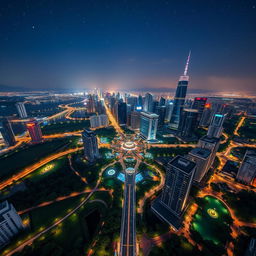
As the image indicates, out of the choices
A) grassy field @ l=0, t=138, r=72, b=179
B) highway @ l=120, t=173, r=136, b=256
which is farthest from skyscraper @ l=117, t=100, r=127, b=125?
highway @ l=120, t=173, r=136, b=256

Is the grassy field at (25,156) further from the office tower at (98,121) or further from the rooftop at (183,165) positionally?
the rooftop at (183,165)

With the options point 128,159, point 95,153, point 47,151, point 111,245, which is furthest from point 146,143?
point 47,151

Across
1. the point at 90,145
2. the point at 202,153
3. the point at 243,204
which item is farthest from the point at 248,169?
the point at 90,145

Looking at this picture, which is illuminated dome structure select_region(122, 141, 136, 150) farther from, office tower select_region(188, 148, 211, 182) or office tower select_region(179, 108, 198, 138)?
office tower select_region(179, 108, 198, 138)

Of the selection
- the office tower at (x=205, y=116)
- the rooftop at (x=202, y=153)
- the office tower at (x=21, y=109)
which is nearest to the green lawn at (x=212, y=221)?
the rooftop at (x=202, y=153)

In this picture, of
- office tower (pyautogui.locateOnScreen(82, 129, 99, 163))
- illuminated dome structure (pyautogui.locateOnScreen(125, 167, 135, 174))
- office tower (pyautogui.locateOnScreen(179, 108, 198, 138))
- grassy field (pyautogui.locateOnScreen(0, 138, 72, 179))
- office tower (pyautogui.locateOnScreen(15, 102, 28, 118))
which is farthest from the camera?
office tower (pyautogui.locateOnScreen(15, 102, 28, 118))
